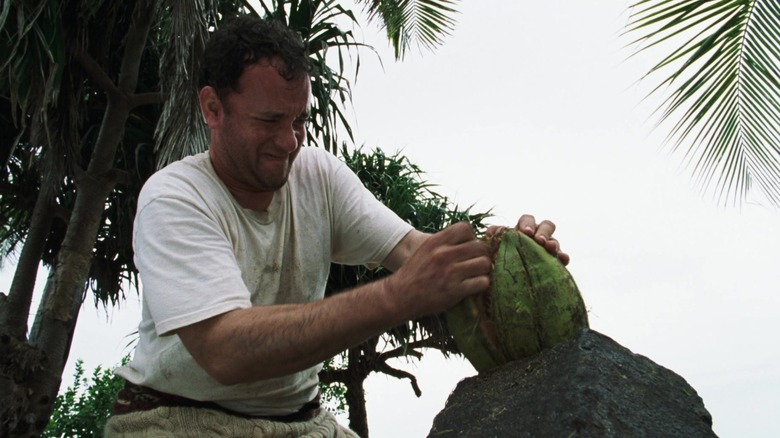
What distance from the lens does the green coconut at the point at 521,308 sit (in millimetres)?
2051

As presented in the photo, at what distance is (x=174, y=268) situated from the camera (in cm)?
204

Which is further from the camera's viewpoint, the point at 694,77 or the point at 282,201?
the point at 694,77

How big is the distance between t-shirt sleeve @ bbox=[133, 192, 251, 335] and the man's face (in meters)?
0.24

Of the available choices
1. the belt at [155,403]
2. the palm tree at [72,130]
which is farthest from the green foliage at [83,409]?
the belt at [155,403]

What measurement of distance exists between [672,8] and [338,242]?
2954mm

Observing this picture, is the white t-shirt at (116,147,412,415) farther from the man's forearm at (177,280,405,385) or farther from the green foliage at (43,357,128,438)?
the green foliage at (43,357,128,438)

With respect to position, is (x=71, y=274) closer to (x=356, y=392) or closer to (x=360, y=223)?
(x=356, y=392)

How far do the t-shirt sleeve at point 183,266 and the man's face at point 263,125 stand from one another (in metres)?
0.24

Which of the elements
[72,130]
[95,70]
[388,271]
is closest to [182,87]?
[95,70]

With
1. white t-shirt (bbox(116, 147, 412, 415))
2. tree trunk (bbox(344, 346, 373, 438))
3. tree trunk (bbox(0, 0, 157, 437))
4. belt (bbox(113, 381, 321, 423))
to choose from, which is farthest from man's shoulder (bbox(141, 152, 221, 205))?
tree trunk (bbox(344, 346, 373, 438))

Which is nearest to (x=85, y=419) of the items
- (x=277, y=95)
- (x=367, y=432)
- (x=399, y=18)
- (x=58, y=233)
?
(x=58, y=233)

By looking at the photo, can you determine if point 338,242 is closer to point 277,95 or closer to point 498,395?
point 277,95

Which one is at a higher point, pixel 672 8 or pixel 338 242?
pixel 672 8

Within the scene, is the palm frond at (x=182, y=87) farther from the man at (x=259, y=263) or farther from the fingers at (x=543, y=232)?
the fingers at (x=543, y=232)
